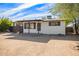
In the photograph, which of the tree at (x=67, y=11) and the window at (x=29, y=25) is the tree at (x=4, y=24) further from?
the tree at (x=67, y=11)

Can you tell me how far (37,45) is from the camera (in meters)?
4.98

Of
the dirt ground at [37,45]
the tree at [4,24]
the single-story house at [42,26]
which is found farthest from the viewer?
the single-story house at [42,26]

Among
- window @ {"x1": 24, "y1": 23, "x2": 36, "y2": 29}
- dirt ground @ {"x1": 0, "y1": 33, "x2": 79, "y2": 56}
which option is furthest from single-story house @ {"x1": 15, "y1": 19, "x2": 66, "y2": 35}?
dirt ground @ {"x1": 0, "y1": 33, "x2": 79, "y2": 56}

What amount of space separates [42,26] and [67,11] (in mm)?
616

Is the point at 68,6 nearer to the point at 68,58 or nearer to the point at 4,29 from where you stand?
the point at 68,58

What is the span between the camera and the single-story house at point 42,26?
5158 millimetres

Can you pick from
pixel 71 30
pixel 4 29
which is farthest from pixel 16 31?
pixel 71 30

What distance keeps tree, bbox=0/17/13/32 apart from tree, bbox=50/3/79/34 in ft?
2.98

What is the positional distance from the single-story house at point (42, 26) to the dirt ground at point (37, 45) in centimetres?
11

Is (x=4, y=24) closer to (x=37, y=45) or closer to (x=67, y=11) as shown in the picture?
(x=37, y=45)

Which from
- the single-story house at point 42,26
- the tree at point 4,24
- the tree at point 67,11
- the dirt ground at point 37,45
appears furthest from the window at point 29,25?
the tree at point 67,11

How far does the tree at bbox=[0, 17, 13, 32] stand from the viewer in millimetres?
4990

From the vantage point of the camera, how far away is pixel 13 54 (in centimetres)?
484

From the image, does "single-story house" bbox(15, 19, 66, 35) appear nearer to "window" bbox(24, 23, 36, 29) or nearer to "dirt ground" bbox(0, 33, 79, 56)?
"window" bbox(24, 23, 36, 29)
